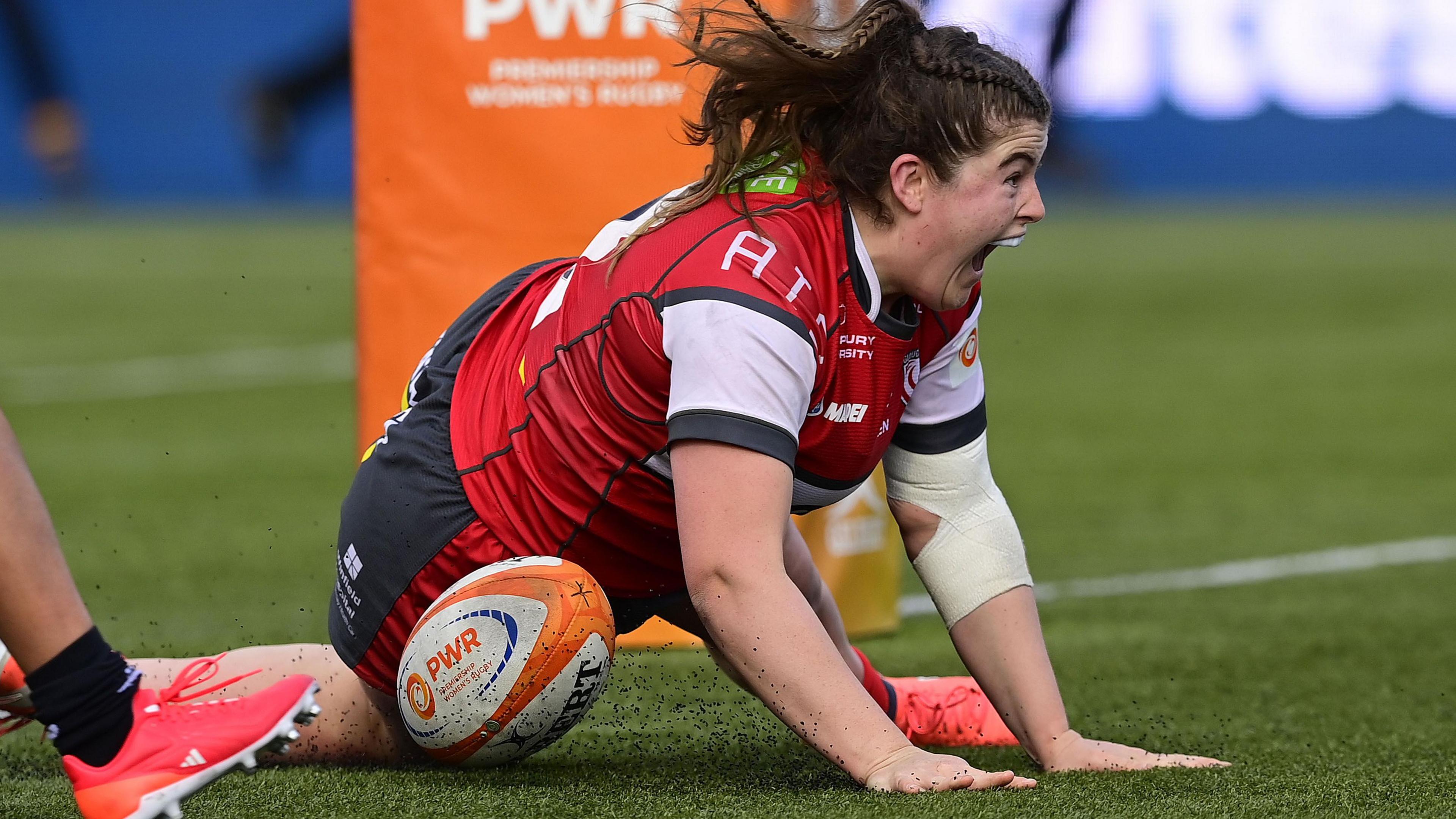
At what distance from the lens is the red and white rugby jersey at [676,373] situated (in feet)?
8.33

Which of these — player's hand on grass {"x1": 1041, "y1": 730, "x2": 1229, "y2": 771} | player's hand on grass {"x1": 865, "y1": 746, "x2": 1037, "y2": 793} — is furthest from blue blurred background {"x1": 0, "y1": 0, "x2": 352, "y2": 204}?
player's hand on grass {"x1": 865, "y1": 746, "x2": 1037, "y2": 793}

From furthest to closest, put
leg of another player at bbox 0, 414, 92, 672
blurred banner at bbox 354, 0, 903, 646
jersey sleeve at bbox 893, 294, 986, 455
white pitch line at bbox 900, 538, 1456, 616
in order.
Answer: white pitch line at bbox 900, 538, 1456, 616, blurred banner at bbox 354, 0, 903, 646, jersey sleeve at bbox 893, 294, 986, 455, leg of another player at bbox 0, 414, 92, 672

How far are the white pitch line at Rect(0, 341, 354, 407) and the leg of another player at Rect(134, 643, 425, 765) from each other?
6585mm

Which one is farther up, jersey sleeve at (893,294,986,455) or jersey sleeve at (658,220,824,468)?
jersey sleeve at (658,220,824,468)

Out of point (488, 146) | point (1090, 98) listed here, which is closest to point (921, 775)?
point (488, 146)

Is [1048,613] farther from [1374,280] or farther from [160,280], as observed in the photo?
[160,280]

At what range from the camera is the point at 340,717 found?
3.13 metres

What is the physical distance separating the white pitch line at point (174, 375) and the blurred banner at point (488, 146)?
5.50m

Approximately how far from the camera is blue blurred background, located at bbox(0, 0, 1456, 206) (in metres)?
20.6

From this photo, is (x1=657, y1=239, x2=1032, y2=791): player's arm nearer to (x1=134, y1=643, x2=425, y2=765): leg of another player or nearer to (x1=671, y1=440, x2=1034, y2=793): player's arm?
(x1=671, y1=440, x2=1034, y2=793): player's arm

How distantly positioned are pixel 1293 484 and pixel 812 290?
A: 4.84 m

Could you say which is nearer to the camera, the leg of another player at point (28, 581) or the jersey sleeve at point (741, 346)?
the leg of another player at point (28, 581)

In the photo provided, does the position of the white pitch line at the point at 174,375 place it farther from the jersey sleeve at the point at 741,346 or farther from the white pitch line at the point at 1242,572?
the jersey sleeve at the point at 741,346

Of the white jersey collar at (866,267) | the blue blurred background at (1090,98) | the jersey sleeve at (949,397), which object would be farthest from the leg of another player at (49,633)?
the blue blurred background at (1090,98)
